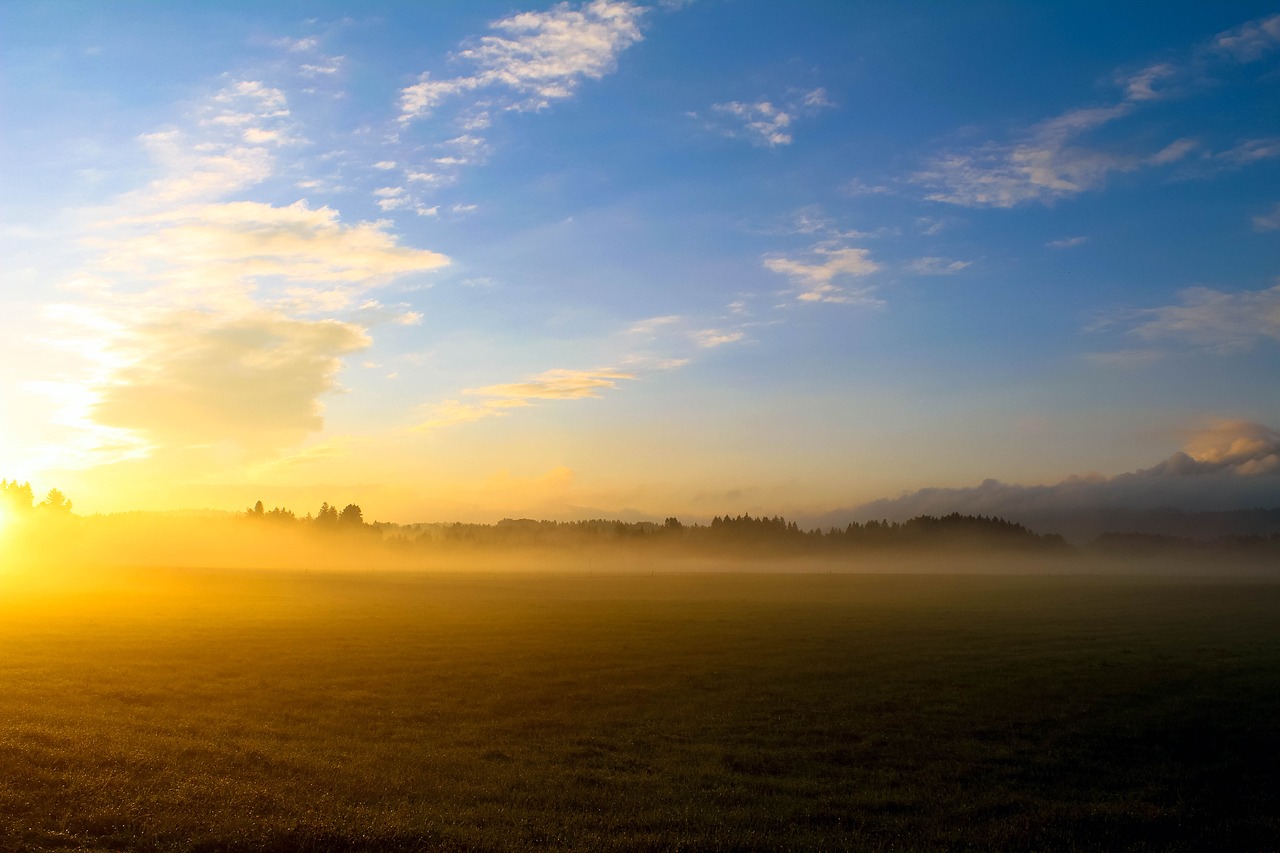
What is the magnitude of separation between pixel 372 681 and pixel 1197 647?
2131 inches

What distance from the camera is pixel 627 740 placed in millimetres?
29266

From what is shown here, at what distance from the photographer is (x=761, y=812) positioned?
21125 mm

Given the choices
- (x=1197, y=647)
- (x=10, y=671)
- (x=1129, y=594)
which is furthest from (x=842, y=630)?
(x=1129, y=594)

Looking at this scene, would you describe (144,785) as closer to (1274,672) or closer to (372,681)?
(372,681)

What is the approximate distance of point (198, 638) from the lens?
55656 mm

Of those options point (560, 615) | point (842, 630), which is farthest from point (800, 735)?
point (560, 615)

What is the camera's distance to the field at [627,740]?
19.7 meters

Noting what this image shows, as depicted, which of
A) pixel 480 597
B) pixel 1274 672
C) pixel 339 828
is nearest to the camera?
pixel 339 828

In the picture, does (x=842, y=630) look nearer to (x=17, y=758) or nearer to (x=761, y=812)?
(x=761, y=812)

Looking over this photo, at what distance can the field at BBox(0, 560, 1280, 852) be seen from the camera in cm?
1972

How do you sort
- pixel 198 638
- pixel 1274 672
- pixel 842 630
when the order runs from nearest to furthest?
pixel 1274 672
pixel 198 638
pixel 842 630

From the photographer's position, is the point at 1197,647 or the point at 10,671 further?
the point at 1197,647

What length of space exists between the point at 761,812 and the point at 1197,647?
167ft

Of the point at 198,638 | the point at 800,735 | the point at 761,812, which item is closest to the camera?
the point at 761,812
